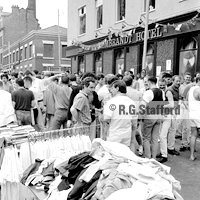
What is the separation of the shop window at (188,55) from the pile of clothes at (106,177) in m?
8.51

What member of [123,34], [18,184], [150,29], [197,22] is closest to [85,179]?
[18,184]

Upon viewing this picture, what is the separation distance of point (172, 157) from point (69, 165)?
3.96 metres

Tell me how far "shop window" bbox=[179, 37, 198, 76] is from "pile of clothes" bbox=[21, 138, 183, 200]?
851cm

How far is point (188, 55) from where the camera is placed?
10891 millimetres

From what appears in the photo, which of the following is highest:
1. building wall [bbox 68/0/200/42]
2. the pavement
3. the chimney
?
the chimney

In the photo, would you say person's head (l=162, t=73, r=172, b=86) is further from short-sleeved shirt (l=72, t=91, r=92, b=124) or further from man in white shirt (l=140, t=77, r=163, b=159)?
short-sleeved shirt (l=72, t=91, r=92, b=124)

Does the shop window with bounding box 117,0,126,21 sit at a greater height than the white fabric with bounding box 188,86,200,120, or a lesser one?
greater

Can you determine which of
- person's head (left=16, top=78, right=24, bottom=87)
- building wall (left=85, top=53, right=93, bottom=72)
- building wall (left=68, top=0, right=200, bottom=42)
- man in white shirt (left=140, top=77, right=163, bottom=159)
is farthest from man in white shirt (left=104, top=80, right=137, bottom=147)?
building wall (left=85, top=53, right=93, bottom=72)

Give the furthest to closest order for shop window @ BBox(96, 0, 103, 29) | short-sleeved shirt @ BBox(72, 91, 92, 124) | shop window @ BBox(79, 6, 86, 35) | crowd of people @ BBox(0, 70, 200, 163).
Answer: shop window @ BBox(79, 6, 86, 35) → shop window @ BBox(96, 0, 103, 29) → short-sleeved shirt @ BBox(72, 91, 92, 124) → crowd of people @ BBox(0, 70, 200, 163)

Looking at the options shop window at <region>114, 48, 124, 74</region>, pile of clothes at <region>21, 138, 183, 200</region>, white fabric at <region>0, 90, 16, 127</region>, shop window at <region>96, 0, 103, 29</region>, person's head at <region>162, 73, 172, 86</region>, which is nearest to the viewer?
pile of clothes at <region>21, 138, 183, 200</region>

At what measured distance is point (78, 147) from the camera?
411 cm

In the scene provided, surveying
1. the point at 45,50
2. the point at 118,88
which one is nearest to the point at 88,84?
the point at 118,88

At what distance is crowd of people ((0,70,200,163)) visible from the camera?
14.7 ft

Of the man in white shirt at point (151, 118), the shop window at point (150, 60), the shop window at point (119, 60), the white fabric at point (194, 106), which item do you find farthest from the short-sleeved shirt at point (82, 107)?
the shop window at point (119, 60)
